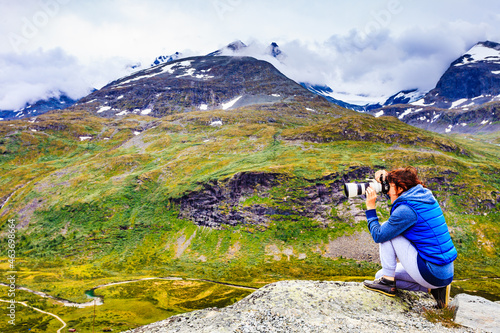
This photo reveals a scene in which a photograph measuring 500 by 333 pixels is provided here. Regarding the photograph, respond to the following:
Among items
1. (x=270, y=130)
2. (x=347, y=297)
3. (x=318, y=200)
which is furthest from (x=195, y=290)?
(x=270, y=130)

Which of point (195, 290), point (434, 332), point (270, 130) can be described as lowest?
point (195, 290)

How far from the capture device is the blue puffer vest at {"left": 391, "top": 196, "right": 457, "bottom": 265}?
6.87 meters

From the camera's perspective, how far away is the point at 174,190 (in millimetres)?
93000

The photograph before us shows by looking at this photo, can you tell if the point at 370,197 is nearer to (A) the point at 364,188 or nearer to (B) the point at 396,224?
(A) the point at 364,188

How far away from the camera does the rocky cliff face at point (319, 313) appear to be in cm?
746

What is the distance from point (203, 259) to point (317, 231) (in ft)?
105


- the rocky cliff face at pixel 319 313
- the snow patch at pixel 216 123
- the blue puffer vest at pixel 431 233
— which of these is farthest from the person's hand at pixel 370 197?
the snow patch at pixel 216 123

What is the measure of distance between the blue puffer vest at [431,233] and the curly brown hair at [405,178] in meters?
0.68

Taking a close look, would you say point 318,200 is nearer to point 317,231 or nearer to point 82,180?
point 317,231

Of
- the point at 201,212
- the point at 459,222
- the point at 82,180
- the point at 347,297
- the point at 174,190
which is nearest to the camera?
the point at 347,297

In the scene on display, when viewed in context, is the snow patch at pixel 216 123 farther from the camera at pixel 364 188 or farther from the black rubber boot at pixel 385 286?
the black rubber boot at pixel 385 286

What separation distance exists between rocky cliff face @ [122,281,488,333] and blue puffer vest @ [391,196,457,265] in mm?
1929

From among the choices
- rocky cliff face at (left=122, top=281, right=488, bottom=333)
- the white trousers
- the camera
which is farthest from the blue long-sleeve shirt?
rocky cliff face at (left=122, top=281, right=488, bottom=333)

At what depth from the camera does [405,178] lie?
296 inches
